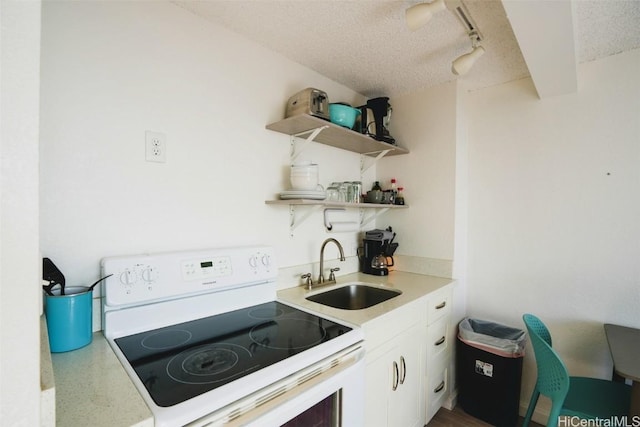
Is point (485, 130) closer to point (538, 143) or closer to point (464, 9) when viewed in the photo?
point (538, 143)

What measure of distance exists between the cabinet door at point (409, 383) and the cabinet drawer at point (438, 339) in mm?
95

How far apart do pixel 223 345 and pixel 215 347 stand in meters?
0.03

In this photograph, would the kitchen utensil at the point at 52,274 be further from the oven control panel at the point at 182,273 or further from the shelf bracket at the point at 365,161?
the shelf bracket at the point at 365,161

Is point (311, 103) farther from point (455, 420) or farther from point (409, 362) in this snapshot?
point (455, 420)

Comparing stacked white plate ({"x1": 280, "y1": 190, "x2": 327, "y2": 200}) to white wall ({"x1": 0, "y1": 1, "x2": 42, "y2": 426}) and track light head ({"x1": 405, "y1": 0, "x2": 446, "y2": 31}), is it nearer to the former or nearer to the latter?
track light head ({"x1": 405, "y1": 0, "x2": 446, "y2": 31})

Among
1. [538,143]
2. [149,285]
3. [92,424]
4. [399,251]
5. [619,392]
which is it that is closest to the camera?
[92,424]

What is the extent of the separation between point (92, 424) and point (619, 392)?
87.6 inches

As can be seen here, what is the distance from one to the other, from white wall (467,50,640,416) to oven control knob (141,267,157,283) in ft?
6.98

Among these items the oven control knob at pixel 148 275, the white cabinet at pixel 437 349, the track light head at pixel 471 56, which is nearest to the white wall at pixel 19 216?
the oven control knob at pixel 148 275

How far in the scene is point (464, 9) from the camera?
1.22 meters

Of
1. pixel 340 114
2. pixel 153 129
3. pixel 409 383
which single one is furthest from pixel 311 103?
pixel 409 383

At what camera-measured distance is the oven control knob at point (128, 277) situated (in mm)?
1073

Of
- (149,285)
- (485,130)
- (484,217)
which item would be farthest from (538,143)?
(149,285)

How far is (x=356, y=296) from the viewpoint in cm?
195
